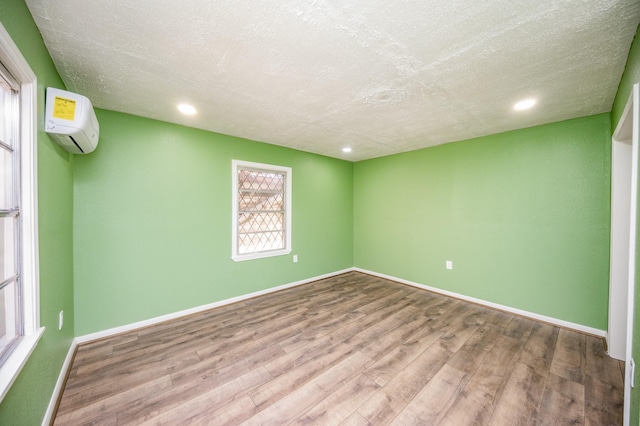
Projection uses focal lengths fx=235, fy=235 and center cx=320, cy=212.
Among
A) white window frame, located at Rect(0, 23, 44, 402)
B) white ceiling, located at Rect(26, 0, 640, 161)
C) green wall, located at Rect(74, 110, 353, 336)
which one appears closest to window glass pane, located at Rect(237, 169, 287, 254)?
green wall, located at Rect(74, 110, 353, 336)

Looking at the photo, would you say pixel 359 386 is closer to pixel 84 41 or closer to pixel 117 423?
pixel 117 423

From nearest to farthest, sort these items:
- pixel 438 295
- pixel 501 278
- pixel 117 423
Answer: pixel 117 423
pixel 501 278
pixel 438 295

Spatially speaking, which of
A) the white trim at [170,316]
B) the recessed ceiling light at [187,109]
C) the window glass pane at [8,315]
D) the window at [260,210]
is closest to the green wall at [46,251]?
the window glass pane at [8,315]

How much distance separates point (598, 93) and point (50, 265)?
4.44 metres

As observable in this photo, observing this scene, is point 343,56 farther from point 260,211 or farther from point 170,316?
point 170,316

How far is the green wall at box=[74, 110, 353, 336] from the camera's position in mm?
2326

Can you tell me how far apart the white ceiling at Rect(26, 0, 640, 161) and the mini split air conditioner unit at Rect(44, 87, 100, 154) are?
271mm

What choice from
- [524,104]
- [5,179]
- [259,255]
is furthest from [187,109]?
[524,104]

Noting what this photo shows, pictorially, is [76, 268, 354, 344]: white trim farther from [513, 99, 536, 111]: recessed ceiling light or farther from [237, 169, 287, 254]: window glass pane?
[513, 99, 536, 111]: recessed ceiling light

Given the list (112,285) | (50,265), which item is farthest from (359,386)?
(112,285)

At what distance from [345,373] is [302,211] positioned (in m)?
2.62

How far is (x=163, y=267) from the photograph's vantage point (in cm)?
272

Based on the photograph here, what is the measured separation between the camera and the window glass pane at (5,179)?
1.14m

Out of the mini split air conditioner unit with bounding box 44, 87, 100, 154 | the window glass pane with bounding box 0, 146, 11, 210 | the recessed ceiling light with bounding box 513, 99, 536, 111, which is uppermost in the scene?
the recessed ceiling light with bounding box 513, 99, 536, 111
